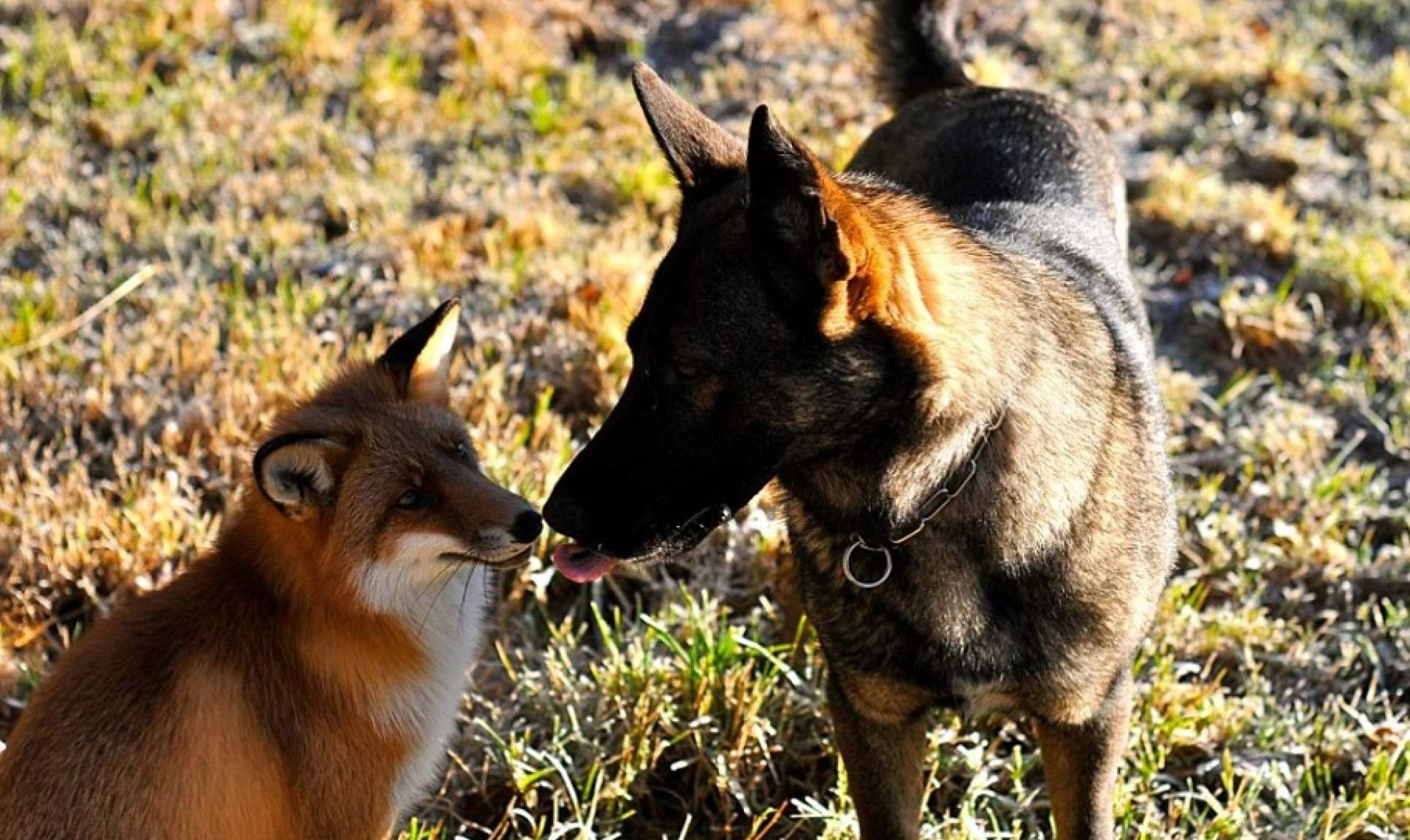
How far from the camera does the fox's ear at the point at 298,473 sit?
3453mm

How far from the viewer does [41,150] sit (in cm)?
726

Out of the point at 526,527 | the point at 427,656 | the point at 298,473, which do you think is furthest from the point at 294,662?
the point at 526,527

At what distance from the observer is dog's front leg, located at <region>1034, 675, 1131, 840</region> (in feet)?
12.2

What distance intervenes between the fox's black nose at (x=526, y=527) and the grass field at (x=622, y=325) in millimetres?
846

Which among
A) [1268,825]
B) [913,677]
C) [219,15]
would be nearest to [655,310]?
[913,677]

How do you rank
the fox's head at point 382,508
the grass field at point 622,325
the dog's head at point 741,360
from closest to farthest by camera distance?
the dog's head at point 741,360
the fox's head at point 382,508
the grass field at point 622,325

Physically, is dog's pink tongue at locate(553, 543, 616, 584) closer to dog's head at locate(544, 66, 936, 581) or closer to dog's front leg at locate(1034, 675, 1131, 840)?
dog's head at locate(544, 66, 936, 581)

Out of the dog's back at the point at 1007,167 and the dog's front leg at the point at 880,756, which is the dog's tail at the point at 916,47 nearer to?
the dog's back at the point at 1007,167

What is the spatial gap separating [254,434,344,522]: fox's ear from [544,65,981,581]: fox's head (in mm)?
703

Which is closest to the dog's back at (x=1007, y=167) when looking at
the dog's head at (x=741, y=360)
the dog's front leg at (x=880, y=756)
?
the dog's head at (x=741, y=360)

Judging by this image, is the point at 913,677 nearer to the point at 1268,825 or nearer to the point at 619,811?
the point at 619,811

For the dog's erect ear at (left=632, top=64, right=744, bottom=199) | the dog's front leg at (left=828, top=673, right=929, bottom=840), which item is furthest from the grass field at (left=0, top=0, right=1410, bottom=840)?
the dog's erect ear at (left=632, top=64, right=744, bottom=199)

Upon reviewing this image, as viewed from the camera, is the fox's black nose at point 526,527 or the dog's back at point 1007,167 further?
the dog's back at point 1007,167

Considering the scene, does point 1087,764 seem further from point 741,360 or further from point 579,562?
point 741,360
